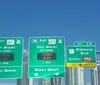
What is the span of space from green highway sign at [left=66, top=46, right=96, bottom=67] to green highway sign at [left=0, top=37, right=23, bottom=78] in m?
4.38

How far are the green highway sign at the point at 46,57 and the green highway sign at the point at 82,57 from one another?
2.12 metres

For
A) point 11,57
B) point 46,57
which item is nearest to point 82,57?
point 46,57

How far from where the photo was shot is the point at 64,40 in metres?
30.6

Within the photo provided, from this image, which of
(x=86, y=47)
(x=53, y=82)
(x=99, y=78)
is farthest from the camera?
(x=99, y=78)

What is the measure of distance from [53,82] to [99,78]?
92.7m

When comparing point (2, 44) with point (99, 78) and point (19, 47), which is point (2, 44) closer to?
point (19, 47)

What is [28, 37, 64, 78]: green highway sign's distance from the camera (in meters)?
30.2

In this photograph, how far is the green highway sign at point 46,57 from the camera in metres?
30.2

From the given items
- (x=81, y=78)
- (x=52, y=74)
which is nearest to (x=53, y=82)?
(x=52, y=74)

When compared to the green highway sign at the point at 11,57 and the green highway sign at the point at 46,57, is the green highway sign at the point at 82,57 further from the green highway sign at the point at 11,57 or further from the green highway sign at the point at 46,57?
the green highway sign at the point at 11,57

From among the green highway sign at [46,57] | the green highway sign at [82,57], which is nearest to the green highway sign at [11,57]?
the green highway sign at [46,57]

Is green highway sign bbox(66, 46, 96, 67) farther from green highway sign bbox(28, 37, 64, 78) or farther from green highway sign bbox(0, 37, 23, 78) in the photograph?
green highway sign bbox(0, 37, 23, 78)

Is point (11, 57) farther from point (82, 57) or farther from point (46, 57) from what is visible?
point (82, 57)

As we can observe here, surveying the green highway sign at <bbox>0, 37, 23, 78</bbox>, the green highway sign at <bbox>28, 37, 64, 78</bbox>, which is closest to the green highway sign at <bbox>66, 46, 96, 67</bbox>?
the green highway sign at <bbox>28, 37, 64, 78</bbox>
